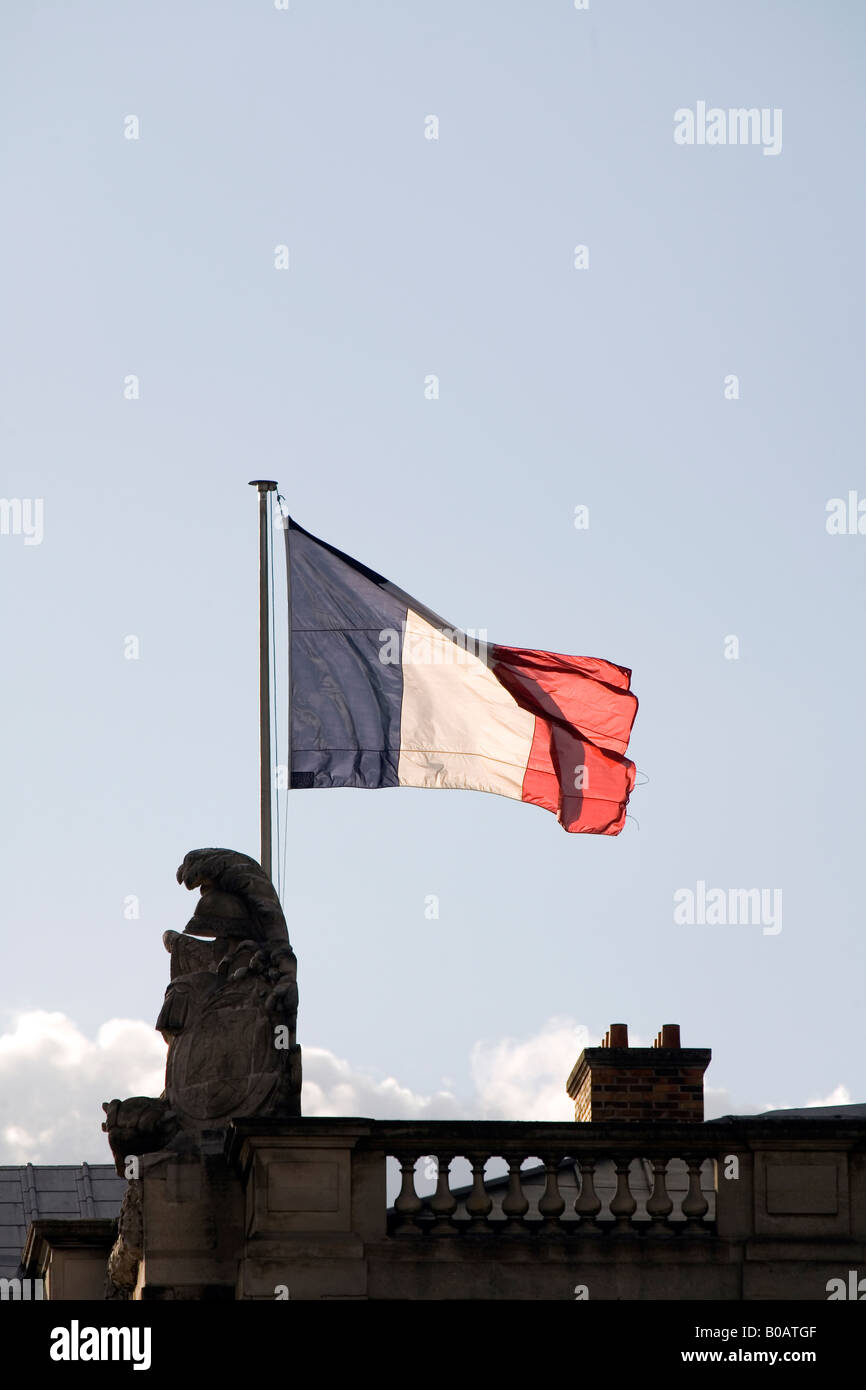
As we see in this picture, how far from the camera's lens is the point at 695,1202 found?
17.0 meters

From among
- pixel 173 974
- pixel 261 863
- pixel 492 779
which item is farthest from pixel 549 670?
pixel 173 974

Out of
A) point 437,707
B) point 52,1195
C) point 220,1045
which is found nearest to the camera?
A: point 220,1045

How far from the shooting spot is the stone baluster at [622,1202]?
16.9m

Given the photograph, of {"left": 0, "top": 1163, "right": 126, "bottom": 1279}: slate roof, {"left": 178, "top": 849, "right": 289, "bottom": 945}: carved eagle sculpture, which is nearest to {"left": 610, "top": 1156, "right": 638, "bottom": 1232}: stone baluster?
{"left": 178, "top": 849, "right": 289, "bottom": 945}: carved eagle sculpture

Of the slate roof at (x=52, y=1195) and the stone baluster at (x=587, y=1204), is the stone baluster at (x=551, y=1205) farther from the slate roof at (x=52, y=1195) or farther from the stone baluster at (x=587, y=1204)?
the slate roof at (x=52, y=1195)

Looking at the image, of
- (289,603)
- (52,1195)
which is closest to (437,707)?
(289,603)

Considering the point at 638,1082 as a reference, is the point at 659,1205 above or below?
below

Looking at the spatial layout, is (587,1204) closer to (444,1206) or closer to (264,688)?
(444,1206)

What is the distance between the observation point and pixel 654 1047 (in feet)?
74.6

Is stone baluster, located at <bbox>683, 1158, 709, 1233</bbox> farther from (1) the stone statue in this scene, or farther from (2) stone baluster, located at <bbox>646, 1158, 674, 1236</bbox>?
(1) the stone statue

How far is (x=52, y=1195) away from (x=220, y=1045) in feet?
53.2

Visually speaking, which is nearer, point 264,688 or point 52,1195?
point 264,688
